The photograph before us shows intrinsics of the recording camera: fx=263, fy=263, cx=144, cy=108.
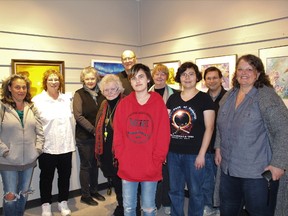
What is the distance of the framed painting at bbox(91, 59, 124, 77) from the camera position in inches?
162

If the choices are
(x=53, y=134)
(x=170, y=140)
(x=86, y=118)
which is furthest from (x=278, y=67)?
(x=53, y=134)

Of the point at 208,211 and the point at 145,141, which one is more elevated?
Answer: the point at 145,141

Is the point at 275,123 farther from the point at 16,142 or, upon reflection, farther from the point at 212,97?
the point at 16,142

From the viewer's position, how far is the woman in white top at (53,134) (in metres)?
3.03

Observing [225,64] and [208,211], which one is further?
[225,64]

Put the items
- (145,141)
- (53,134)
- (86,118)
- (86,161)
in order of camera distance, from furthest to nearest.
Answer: (86,161) < (86,118) < (53,134) < (145,141)

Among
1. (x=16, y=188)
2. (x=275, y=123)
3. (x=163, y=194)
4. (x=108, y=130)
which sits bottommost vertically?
(x=163, y=194)

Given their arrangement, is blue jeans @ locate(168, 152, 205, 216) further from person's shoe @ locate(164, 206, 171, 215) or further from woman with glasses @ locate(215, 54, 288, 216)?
person's shoe @ locate(164, 206, 171, 215)

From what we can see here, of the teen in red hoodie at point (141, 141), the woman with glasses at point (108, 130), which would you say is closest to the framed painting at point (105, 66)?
the woman with glasses at point (108, 130)

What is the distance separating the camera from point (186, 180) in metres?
2.37

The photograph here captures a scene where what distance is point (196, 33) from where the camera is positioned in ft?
12.2

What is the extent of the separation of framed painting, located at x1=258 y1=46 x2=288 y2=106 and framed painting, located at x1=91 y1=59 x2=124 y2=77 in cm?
227

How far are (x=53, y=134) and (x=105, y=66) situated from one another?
62.1 inches

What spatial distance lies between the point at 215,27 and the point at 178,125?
5.90ft
